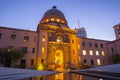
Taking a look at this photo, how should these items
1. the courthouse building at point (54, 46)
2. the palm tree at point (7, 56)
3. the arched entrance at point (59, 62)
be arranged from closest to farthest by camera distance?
the palm tree at point (7, 56), the courthouse building at point (54, 46), the arched entrance at point (59, 62)

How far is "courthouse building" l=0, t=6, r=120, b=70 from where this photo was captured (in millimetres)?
25781

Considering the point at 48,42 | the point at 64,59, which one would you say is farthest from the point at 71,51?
the point at 48,42

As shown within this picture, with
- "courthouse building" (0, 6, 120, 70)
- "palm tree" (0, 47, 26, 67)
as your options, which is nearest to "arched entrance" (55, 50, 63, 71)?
"courthouse building" (0, 6, 120, 70)

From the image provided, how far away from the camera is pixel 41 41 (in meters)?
27.9

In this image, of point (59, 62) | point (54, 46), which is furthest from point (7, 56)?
point (59, 62)

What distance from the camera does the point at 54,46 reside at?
92.2ft

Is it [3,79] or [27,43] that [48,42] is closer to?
[27,43]

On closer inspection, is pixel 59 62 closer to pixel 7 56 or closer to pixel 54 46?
pixel 54 46

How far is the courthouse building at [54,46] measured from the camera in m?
25.8

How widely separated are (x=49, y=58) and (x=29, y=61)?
5501 millimetres

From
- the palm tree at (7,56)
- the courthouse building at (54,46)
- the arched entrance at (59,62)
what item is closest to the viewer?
the palm tree at (7,56)

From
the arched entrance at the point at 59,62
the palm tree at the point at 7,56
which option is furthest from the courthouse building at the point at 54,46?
the palm tree at the point at 7,56

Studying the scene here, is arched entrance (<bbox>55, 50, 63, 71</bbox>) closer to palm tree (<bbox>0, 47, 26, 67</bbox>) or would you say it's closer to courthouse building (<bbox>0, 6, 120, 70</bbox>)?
courthouse building (<bbox>0, 6, 120, 70</bbox>)

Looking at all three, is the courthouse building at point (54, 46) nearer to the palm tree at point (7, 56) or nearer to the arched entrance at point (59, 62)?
the arched entrance at point (59, 62)
